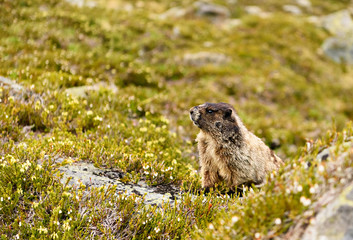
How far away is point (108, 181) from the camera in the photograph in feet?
18.6

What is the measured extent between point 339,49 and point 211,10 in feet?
41.1

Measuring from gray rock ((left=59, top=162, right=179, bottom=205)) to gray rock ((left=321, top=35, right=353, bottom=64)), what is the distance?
2437 cm

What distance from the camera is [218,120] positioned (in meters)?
6.80

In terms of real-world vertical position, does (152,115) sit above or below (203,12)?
below

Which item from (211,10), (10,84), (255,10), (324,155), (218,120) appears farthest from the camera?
(255,10)

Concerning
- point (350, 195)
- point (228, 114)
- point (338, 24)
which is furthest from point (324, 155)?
point (338, 24)

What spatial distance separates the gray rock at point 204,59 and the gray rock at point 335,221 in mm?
15715

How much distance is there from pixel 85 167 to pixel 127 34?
46.3ft

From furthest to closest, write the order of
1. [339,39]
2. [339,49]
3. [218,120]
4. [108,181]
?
[339,39] < [339,49] < [218,120] < [108,181]

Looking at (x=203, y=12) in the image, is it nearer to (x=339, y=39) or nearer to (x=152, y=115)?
(x=339, y=39)

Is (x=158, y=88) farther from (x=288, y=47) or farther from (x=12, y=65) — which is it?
(x=288, y=47)

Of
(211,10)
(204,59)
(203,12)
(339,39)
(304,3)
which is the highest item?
(211,10)

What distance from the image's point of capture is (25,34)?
13.5m

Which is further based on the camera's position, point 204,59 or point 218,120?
point 204,59
